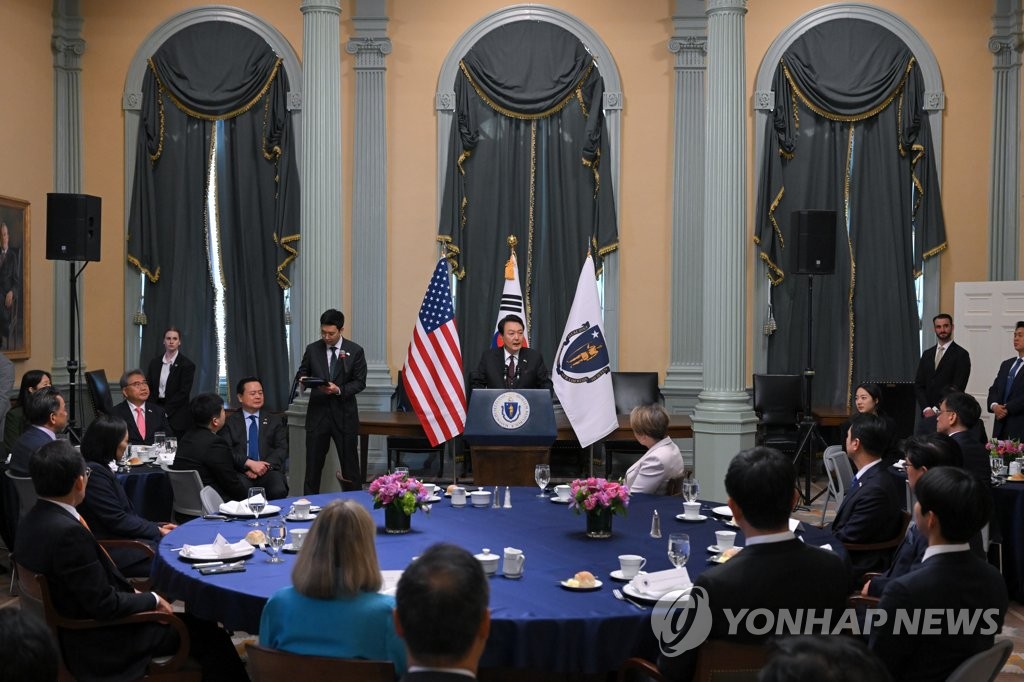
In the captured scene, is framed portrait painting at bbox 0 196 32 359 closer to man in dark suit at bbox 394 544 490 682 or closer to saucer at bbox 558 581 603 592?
saucer at bbox 558 581 603 592

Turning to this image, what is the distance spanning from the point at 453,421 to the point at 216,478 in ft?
7.30

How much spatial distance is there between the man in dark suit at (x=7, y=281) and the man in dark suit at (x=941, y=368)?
830 cm

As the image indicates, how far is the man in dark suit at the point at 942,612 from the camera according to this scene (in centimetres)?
304

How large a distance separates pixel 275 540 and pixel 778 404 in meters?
7.07

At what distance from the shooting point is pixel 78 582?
3941mm

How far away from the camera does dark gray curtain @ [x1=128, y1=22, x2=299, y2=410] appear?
11.2 metres

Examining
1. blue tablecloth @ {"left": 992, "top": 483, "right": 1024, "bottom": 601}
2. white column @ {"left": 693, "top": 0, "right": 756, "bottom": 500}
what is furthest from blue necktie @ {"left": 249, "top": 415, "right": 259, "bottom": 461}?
blue tablecloth @ {"left": 992, "top": 483, "right": 1024, "bottom": 601}

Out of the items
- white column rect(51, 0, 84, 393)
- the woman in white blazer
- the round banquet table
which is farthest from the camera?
white column rect(51, 0, 84, 393)

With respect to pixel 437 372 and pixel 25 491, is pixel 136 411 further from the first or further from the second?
pixel 437 372

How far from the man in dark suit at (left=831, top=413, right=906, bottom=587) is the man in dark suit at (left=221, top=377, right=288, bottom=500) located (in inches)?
156

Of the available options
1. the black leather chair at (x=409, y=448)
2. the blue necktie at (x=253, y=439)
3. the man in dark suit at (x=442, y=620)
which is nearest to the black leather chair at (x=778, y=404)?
the black leather chair at (x=409, y=448)

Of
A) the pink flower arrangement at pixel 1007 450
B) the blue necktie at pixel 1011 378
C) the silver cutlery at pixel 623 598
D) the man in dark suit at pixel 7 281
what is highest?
the man in dark suit at pixel 7 281

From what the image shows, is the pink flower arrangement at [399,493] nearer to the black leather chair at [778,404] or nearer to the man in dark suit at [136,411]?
the man in dark suit at [136,411]

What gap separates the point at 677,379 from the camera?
1110cm
